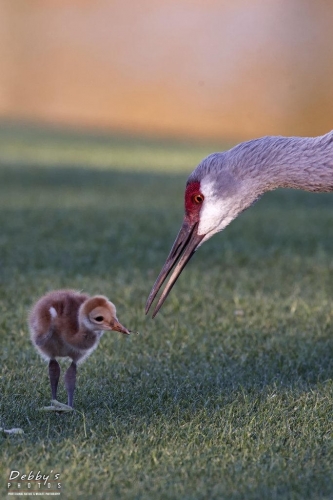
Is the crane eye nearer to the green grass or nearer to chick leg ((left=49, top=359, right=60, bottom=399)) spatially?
the green grass

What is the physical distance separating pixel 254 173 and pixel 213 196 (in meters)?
0.21

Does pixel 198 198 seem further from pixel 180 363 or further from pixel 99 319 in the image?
pixel 180 363

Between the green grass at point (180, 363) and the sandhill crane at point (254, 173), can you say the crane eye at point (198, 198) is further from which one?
the green grass at point (180, 363)

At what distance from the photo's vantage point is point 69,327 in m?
4.01

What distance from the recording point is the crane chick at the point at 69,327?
3.93 m

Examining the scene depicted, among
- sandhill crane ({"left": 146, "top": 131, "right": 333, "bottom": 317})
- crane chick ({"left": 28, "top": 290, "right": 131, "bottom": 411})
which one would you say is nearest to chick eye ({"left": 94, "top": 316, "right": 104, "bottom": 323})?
crane chick ({"left": 28, "top": 290, "right": 131, "bottom": 411})

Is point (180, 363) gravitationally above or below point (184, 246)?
below

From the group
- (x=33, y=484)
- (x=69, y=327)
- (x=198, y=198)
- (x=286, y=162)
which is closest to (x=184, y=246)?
(x=198, y=198)

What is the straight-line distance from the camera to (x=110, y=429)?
3.63 metres

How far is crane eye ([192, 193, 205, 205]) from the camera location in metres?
4.30

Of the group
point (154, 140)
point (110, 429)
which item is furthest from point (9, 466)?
point (154, 140)

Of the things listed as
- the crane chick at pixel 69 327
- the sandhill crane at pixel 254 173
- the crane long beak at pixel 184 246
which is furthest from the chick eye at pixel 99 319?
the sandhill crane at pixel 254 173

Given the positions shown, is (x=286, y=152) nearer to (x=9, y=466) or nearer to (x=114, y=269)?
(x=9, y=466)

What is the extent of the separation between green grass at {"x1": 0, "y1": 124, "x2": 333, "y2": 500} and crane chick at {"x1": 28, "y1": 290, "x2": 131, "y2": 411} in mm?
168
